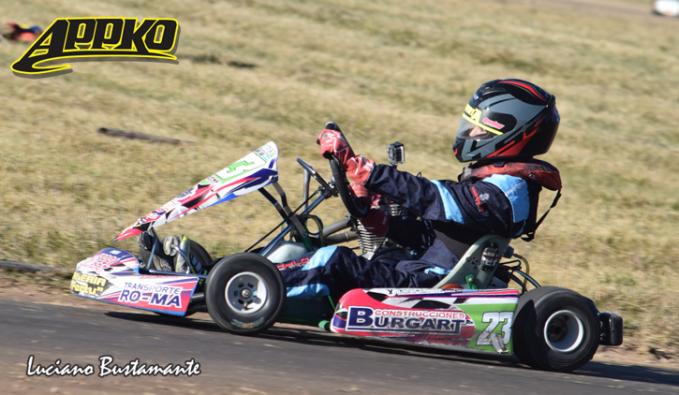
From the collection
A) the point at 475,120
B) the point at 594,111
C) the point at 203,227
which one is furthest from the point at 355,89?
the point at 475,120

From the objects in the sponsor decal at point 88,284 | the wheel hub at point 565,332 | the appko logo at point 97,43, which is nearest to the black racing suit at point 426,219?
the wheel hub at point 565,332

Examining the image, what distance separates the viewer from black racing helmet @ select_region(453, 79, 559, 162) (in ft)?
19.7

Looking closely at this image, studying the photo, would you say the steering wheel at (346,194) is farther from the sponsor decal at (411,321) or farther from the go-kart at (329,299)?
the sponsor decal at (411,321)

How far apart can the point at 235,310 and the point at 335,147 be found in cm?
96

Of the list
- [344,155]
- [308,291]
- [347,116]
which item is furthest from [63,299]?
[347,116]

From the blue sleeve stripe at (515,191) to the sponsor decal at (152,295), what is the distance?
5.70 feet

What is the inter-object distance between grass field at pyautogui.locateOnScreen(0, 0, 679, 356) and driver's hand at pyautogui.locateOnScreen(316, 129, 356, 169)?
8.66 feet

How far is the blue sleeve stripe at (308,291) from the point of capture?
18.5 ft

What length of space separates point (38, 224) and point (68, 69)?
7246mm

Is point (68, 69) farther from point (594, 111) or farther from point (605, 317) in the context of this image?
point (605, 317)

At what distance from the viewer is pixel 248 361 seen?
504cm

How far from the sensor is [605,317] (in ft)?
19.6

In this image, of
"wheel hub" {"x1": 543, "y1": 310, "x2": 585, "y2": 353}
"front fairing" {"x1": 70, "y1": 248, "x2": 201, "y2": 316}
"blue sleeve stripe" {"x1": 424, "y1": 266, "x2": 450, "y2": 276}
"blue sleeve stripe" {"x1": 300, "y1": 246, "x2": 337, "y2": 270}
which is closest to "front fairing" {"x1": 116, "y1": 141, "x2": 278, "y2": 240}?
"front fairing" {"x1": 70, "y1": 248, "x2": 201, "y2": 316}

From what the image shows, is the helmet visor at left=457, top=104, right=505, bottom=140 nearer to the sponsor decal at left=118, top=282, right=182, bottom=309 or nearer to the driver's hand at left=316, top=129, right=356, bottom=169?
the driver's hand at left=316, top=129, right=356, bottom=169
